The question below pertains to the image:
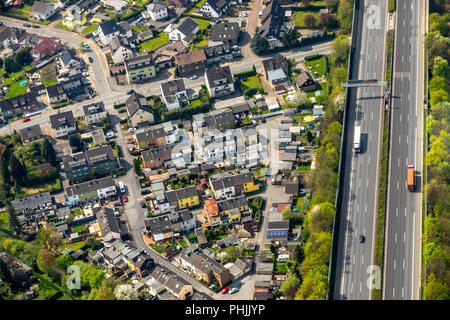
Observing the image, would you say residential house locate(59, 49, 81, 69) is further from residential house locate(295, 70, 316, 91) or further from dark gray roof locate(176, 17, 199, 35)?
residential house locate(295, 70, 316, 91)

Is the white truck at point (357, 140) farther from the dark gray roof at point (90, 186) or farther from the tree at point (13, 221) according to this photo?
the tree at point (13, 221)

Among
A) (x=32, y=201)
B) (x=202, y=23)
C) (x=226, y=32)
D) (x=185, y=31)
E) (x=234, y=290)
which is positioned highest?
(x=202, y=23)

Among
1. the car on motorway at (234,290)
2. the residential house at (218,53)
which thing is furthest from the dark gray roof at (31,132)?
the car on motorway at (234,290)

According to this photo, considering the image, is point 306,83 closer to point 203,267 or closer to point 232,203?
point 232,203

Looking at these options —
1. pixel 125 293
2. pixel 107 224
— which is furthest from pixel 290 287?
pixel 107 224

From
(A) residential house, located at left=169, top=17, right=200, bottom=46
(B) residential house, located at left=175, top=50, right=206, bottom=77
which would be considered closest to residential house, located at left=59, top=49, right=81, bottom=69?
(A) residential house, located at left=169, top=17, right=200, bottom=46
